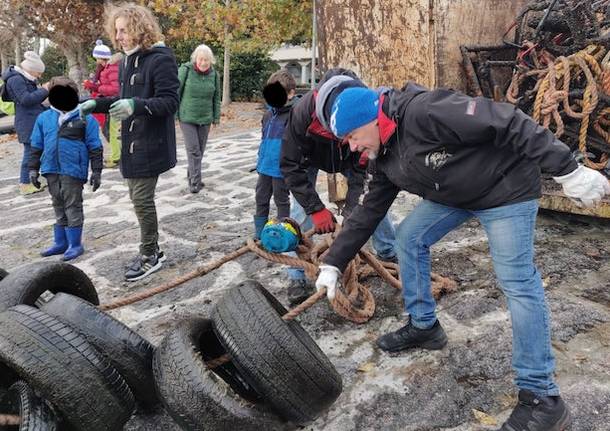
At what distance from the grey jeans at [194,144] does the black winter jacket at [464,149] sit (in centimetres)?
492

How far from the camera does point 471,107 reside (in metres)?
2.13

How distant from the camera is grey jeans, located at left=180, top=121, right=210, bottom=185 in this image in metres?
6.98

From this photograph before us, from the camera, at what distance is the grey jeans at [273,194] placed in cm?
431

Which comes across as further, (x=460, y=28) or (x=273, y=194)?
(x=460, y=28)

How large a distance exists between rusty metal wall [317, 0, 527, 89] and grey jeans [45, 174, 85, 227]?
2.67 meters

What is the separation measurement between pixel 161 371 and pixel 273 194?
237 cm

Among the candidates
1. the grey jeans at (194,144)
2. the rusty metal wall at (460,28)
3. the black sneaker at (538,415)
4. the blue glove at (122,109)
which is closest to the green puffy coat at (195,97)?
the grey jeans at (194,144)

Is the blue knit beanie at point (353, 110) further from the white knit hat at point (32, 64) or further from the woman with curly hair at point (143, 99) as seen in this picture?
the white knit hat at point (32, 64)

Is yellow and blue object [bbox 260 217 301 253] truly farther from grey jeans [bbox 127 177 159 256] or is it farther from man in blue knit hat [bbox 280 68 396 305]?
grey jeans [bbox 127 177 159 256]

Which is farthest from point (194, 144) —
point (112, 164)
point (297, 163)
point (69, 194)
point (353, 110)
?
point (353, 110)

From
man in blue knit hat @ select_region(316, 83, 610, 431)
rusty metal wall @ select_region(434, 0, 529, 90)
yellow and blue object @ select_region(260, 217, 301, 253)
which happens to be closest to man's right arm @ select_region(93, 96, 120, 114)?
yellow and blue object @ select_region(260, 217, 301, 253)

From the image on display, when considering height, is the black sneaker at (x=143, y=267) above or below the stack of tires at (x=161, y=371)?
below

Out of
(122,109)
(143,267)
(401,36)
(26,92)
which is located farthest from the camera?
(26,92)

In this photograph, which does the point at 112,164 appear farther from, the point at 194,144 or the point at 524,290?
the point at 524,290
